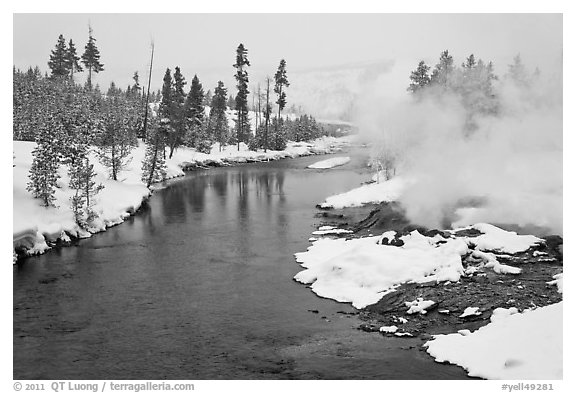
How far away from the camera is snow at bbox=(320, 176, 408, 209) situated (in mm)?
38406

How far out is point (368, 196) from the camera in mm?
39625

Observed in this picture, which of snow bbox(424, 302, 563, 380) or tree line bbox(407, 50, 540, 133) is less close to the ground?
tree line bbox(407, 50, 540, 133)

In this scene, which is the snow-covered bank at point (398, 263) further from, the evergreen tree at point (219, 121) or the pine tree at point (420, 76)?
the evergreen tree at point (219, 121)

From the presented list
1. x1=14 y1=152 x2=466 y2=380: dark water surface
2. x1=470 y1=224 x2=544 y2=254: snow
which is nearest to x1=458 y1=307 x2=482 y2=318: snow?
x1=14 y1=152 x2=466 y2=380: dark water surface

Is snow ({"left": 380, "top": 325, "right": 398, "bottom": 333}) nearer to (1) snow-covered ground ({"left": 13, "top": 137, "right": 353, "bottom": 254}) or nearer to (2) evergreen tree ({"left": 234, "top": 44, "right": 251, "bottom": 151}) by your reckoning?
(1) snow-covered ground ({"left": 13, "top": 137, "right": 353, "bottom": 254})

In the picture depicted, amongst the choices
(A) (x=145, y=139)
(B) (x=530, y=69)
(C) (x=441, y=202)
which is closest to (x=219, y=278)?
(C) (x=441, y=202)

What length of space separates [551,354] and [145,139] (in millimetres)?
62469

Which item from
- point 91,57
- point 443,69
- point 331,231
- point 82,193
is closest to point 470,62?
point 443,69

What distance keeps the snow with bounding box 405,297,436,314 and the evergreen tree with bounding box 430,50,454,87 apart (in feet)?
128

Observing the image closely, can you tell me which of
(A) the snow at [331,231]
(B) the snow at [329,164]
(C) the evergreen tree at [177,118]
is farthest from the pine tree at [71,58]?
(A) the snow at [331,231]

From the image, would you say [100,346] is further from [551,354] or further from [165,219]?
[165,219]

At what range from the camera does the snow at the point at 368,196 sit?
3841 centimetres

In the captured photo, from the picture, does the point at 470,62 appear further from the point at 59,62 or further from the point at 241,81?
the point at 59,62
